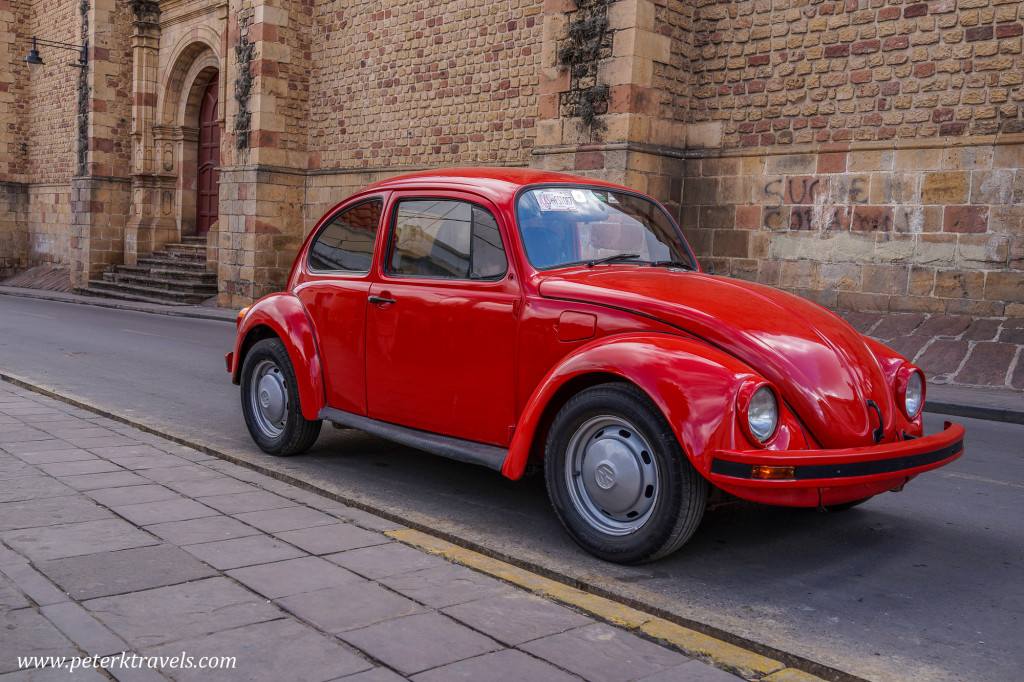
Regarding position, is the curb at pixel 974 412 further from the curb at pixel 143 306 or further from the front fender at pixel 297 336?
the curb at pixel 143 306

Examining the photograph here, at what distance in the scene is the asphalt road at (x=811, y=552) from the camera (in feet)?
9.93

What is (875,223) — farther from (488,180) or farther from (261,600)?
(261,600)

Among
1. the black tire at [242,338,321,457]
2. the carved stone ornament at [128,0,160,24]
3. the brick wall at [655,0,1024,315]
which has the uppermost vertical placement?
the carved stone ornament at [128,0,160,24]

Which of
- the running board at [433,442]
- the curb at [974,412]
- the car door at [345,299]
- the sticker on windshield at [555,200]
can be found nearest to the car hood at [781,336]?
the sticker on windshield at [555,200]

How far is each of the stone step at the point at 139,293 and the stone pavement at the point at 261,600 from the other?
57.7 ft

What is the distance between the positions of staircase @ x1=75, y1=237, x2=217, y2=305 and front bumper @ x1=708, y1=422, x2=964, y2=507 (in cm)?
1997

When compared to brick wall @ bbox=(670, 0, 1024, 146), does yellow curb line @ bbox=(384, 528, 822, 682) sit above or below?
below

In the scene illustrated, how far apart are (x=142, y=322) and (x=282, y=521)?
13.7m

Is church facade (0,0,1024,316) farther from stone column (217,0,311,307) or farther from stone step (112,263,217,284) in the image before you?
stone step (112,263,217,284)

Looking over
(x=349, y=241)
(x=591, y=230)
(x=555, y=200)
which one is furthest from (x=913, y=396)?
(x=349, y=241)

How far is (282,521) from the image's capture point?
4.13m

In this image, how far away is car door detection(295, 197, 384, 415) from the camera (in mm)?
4992

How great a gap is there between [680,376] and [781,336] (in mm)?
527

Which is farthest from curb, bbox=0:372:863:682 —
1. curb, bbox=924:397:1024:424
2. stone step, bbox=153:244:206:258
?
stone step, bbox=153:244:206:258
